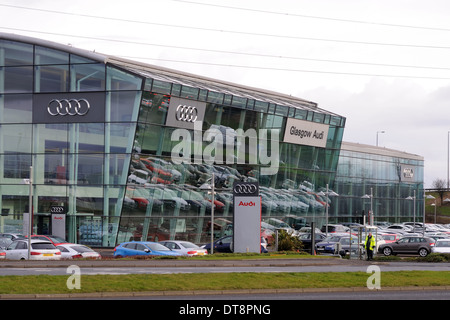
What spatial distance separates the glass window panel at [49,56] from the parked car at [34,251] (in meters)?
18.5

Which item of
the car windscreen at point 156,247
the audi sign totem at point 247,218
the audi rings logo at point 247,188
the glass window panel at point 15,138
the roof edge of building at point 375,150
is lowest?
the car windscreen at point 156,247

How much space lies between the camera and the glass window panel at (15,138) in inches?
2157

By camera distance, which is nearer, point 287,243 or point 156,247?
point 156,247

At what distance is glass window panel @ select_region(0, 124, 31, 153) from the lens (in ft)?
180

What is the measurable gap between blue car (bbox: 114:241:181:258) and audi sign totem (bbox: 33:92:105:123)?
1509cm

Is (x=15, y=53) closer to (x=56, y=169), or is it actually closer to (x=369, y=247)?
(x=56, y=169)

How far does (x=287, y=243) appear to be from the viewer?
1877 inches

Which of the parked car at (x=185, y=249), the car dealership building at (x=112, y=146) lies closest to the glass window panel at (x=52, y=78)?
the car dealership building at (x=112, y=146)

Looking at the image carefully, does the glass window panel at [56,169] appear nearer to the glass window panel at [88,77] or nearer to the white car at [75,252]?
the glass window panel at [88,77]

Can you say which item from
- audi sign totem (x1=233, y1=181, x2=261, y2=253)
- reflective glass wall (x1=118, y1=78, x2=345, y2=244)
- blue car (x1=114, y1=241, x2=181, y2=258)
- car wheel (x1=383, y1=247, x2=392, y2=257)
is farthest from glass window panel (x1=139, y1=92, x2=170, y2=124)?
car wheel (x1=383, y1=247, x2=392, y2=257)

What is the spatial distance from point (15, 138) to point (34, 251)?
1926cm

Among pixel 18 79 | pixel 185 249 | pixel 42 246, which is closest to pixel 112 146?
pixel 18 79

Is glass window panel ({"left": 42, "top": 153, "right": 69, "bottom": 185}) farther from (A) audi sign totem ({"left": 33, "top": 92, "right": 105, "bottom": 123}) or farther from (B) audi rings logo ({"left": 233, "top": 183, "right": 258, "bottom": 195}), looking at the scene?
(B) audi rings logo ({"left": 233, "top": 183, "right": 258, "bottom": 195})
